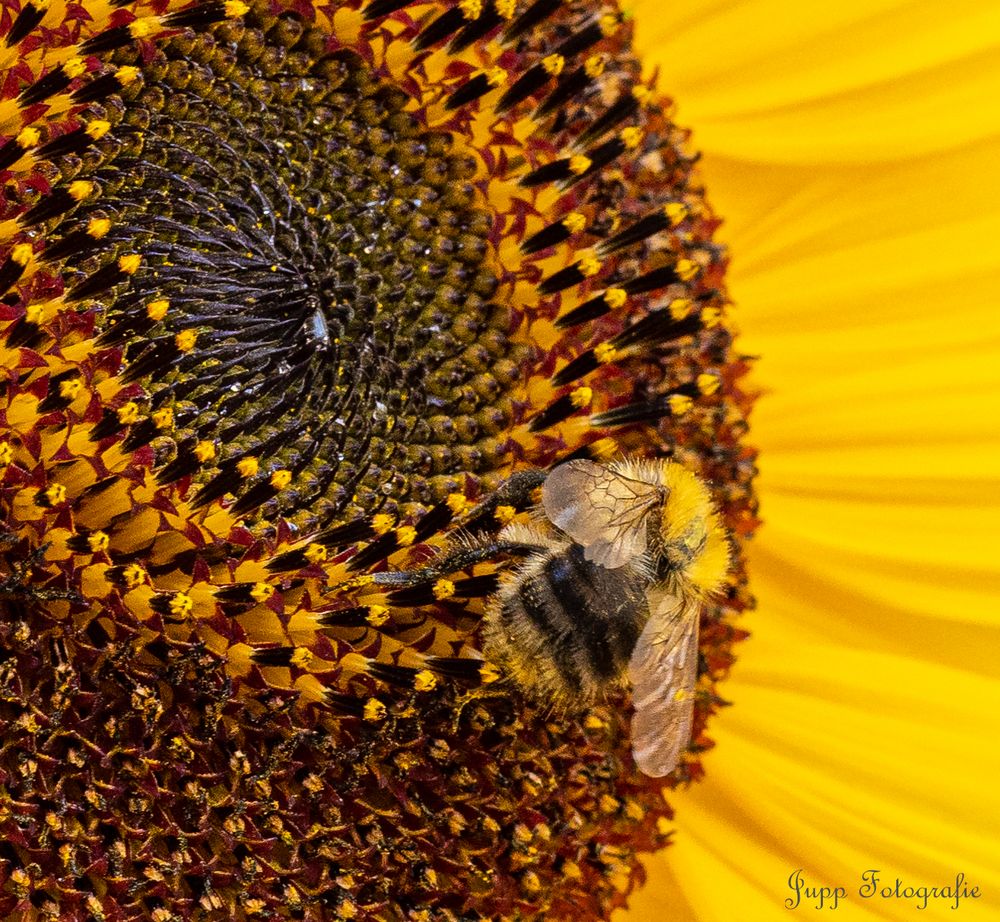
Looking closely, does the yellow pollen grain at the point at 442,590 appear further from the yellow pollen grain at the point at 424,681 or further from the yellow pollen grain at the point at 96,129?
the yellow pollen grain at the point at 96,129

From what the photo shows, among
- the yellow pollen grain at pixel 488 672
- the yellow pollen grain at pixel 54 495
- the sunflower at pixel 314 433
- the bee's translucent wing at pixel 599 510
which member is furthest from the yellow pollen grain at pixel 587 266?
the yellow pollen grain at pixel 54 495

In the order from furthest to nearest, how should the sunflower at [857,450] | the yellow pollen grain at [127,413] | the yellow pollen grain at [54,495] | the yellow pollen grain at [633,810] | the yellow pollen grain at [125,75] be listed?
the sunflower at [857,450]
the yellow pollen grain at [633,810]
the yellow pollen grain at [125,75]
the yellow pollen grain at [127,413]
the yellow pollen grain at [54,495]

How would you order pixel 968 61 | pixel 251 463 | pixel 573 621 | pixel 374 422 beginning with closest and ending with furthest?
pixel 573 621, pixel 251 463, pixel 374 422, pixel 968 61

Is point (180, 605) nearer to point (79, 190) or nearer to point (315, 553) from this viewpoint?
point (315, 553)

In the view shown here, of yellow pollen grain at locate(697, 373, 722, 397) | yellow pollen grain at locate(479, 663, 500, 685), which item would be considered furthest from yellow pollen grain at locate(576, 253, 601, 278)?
yellow pollen grain at locate(479, 663, 500, 685)

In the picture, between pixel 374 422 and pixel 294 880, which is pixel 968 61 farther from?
pixel 294 880

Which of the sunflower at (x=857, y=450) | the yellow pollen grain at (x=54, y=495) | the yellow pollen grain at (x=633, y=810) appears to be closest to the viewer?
the yellow pollen grain at (x=54, y=495)

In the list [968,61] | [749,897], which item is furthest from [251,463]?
[968,61]
